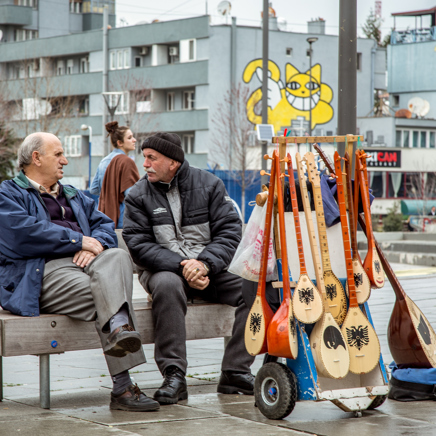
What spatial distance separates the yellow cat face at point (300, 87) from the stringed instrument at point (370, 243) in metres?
51.1

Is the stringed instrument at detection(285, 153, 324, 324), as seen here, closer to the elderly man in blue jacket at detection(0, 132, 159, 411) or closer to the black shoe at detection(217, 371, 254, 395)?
the elderly man in blue jacket at detection(0, 132, 159, 411)

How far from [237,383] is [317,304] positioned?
1.07 metres

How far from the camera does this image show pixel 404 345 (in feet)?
16.3

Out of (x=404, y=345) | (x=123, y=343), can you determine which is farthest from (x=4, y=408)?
(x=404, y=345)

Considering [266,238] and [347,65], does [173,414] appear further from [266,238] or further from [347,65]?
[347,65]

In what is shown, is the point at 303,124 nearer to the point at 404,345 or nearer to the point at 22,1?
the point at 22,1

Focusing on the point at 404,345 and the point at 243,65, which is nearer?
the point at 404,345

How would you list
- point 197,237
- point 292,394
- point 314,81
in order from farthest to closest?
→ point 314,81
point 197,237
point 292,394

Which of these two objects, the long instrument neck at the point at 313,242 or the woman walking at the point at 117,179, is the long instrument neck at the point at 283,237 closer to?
the long instrument neck at the point at 313,242

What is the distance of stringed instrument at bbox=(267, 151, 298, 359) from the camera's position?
4.37m

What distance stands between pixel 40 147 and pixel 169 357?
57.7 inches

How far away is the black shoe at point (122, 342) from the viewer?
14.8 ft

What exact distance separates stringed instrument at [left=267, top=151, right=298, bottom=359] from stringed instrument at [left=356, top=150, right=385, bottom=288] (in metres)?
0.51

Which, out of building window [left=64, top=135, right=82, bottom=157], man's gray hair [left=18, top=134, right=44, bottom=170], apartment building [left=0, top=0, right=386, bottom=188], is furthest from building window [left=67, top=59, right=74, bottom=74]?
man's gray hair [left=18, top=134, right=44, bottom=170]
